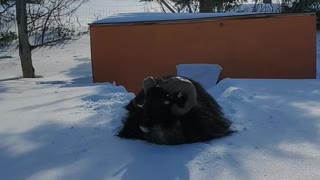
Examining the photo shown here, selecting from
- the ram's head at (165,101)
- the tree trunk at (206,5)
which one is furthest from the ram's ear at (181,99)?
the tree trunk at (206,5)

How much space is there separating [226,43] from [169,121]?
18.6 feet

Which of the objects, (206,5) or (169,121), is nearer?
A: (169,121)

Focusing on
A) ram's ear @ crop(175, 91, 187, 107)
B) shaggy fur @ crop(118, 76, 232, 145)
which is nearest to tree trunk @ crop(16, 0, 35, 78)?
shaggy fur @ crop(118, 76, 232, 145)

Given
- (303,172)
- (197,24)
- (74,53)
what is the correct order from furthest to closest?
(74,53) < (197,24) < (303,172)

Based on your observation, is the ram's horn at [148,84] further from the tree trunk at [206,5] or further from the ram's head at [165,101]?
the tree trunk at [206,5]

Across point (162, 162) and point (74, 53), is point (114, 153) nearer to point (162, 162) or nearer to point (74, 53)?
point (162, 162)

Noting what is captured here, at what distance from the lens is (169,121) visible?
4223 mm

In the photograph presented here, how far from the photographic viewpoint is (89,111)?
214 inches

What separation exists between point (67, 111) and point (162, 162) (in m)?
2.06

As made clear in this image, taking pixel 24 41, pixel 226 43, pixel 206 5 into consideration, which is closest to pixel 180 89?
pixel 226 43

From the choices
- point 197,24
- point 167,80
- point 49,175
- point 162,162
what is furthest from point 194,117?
point 197,24

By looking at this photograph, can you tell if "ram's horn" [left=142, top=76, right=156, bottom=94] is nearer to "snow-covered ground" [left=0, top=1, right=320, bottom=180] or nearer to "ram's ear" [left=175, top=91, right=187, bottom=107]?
"ram's ear" [left=175, top=91, right=187, bottom=107]

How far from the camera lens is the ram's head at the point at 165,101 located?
13.5ft

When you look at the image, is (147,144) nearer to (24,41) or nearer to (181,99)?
(181,99)
